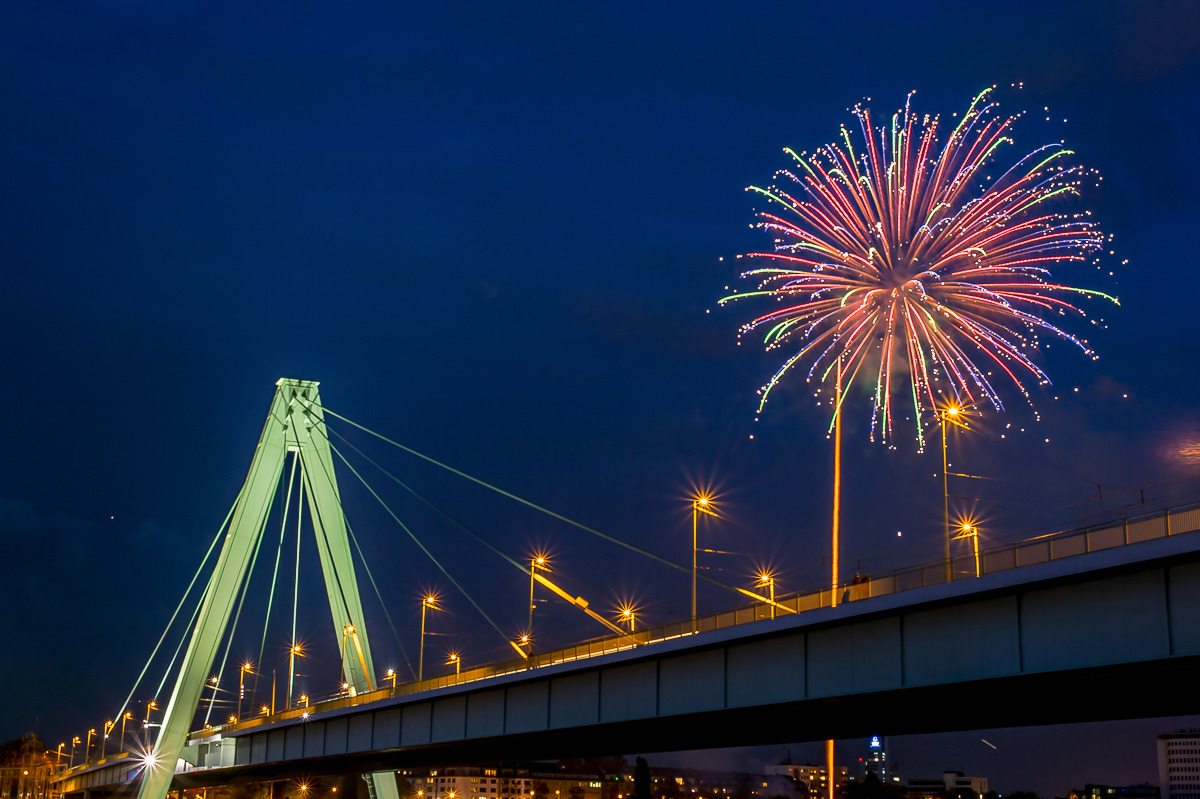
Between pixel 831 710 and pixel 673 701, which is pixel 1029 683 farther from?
pixel 673 701

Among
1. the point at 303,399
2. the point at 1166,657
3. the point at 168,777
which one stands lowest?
the point at 168,777

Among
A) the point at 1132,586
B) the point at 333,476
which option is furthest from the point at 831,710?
the point at 333,476

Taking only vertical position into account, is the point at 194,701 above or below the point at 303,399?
below

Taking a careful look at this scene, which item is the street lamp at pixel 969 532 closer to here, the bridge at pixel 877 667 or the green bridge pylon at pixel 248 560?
the bridge at pixel 877 667

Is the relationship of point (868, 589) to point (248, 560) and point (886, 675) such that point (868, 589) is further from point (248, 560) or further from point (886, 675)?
point (248, 560)

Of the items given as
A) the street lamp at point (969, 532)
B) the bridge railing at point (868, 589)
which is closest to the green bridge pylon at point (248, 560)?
the bridge railing at point (868, 589)

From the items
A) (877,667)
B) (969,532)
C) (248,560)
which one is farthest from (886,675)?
(248,560)
